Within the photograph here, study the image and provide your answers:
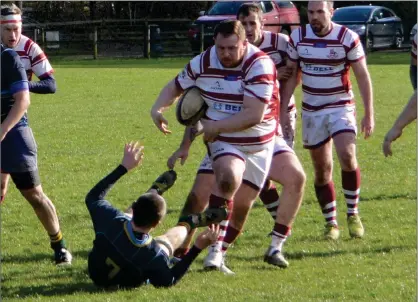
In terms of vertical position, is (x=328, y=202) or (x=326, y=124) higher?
(x=326, y=124)

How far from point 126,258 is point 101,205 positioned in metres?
0.43

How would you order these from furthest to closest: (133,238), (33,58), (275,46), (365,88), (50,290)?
1. (275,46)
2. (365,88)
3. (33,58)
4. (50,290)
5. (133,238)

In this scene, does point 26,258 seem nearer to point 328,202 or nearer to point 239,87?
point 239,87

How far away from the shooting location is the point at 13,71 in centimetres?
670

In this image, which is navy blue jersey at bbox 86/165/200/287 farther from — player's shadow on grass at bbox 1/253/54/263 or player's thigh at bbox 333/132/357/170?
player's thigh at bbox 333/132/357/170

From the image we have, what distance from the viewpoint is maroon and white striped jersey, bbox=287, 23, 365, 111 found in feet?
26.2

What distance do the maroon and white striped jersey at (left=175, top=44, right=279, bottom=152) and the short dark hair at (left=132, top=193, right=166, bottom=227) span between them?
3.14ft

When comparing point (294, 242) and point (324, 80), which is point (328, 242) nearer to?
point (294, 242)

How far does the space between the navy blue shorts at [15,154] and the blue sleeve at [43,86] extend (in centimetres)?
38

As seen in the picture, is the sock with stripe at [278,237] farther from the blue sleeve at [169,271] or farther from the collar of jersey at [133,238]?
the collar of jersey at [133,238]

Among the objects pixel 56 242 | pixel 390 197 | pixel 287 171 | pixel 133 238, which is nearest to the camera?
pixel 133 238

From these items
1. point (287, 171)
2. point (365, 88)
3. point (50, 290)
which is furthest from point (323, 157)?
point (50, 290)

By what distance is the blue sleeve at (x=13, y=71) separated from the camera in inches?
263

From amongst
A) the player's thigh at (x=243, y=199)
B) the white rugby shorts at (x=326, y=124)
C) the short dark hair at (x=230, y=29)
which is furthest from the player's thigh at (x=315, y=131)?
the short dark hair at (x=230, y=29)
